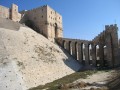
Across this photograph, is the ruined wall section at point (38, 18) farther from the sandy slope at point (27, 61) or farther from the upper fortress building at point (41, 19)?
the sandy slope at point (27, 61)

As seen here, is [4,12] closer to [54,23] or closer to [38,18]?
[38,18]

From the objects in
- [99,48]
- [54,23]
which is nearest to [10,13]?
[54,23]

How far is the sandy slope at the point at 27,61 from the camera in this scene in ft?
106

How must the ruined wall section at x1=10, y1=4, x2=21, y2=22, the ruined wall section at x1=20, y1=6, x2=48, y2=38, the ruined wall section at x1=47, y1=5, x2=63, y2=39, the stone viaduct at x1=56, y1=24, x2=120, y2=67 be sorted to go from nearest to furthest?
the stone viaduct at x1=56, y1=24, x2=120, y2=67, the ruined wall section at x1=10, y1=4, x2=21, y2=22, the ruined wall section at x1=20, y1=6, x2=48, y2=38, the ruined wall section at x1=47, y1=5, x2=63, y2=39

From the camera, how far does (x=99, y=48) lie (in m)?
57.9

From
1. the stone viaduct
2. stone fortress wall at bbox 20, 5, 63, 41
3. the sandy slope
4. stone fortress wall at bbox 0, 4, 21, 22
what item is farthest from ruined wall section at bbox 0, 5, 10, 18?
the stone viaduct

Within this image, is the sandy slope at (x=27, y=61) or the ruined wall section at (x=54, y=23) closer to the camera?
the sandy slope at (x=27, y=61)

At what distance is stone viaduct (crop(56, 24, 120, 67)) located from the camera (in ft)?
178

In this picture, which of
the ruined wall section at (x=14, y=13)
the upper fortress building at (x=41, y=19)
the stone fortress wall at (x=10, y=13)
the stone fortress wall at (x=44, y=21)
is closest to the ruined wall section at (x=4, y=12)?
the stone fortress wall at (x=10, y=13)

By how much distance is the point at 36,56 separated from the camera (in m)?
42.1

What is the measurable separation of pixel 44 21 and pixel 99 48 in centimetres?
1708

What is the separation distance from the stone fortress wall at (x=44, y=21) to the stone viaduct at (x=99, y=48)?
3.80 meters

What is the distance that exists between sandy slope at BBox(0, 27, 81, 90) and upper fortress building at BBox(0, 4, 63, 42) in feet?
30.8

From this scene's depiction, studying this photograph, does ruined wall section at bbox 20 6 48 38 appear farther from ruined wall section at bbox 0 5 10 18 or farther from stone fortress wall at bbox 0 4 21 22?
ruined wall section at bbox 0 5 10 18
